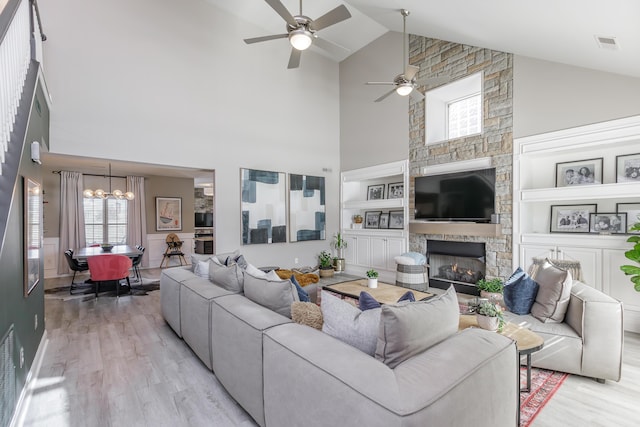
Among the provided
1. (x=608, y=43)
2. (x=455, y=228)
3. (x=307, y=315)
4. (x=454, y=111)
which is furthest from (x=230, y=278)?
(x=454, y=111)

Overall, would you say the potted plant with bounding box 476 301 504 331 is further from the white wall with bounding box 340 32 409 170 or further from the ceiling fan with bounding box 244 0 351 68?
the white wall with bounding box 340 32 409 170

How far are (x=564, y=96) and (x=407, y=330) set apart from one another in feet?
14.9

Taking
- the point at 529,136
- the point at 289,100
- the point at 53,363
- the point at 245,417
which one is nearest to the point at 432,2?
the point at 529,136

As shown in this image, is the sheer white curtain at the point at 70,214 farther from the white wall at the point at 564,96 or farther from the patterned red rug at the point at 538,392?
the white wall at the point at 564,96

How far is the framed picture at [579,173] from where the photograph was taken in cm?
399

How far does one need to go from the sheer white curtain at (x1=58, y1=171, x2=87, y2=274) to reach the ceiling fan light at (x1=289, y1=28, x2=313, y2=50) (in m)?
7.11

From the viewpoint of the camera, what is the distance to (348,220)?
24.9ft

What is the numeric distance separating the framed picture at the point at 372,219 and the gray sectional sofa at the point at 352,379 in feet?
17.0

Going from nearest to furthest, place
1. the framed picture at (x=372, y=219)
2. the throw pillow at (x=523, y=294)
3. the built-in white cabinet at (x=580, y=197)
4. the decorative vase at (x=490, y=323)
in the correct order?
1. the decorative vase at (x=490, y=323)
2. the throw pillow at (x=523, y=294)
3. the built-in white cabinet at (x=580, y=197)
4. the framed picture at (x=372, y=219)

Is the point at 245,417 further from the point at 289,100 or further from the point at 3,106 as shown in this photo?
the point at 289,100

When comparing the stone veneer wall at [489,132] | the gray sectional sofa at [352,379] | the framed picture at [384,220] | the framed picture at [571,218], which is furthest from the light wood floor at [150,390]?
the framed picture at [384,220]

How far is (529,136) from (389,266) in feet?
11.2

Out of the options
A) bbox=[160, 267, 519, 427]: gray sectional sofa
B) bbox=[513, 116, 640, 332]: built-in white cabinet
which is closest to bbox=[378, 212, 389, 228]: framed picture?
bbox=[513, 116, 640, 332]: built-in white cabinet

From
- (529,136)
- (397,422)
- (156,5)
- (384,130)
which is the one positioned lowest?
(397,422)
